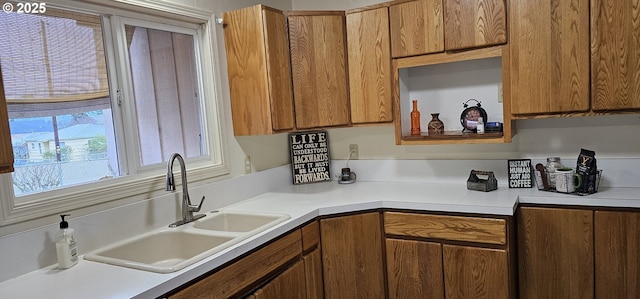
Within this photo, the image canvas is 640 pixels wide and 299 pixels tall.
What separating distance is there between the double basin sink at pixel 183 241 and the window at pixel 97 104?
243 millimetres

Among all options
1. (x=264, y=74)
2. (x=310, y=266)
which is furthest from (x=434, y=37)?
(x=310, y=266)

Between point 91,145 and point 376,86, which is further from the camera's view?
point 376,86

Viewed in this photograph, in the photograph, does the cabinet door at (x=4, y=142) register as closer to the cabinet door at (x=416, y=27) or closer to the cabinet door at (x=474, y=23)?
the cabinet door at (x=416, y=27)

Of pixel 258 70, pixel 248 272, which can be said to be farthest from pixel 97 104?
pixel 248 272

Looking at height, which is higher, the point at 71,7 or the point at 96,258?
the point at 71,7

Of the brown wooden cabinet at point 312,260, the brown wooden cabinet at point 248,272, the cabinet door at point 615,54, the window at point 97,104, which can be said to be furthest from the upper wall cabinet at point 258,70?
the cabinet door at point 615,54

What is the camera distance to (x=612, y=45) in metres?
1.96

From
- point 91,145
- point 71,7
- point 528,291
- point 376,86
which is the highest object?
point 71,7

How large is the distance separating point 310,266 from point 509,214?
106 cm

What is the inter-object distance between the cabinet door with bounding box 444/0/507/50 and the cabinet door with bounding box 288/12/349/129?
2.24 ft

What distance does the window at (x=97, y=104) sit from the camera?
1636 millimetres

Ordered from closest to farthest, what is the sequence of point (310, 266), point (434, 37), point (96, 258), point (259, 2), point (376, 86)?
point (96, 258), point (310, 266), point (434, 37), point (376, 86), point (259, 2)

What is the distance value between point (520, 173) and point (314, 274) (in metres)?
1.34

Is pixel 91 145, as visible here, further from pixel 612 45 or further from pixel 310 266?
pixel 612 45
